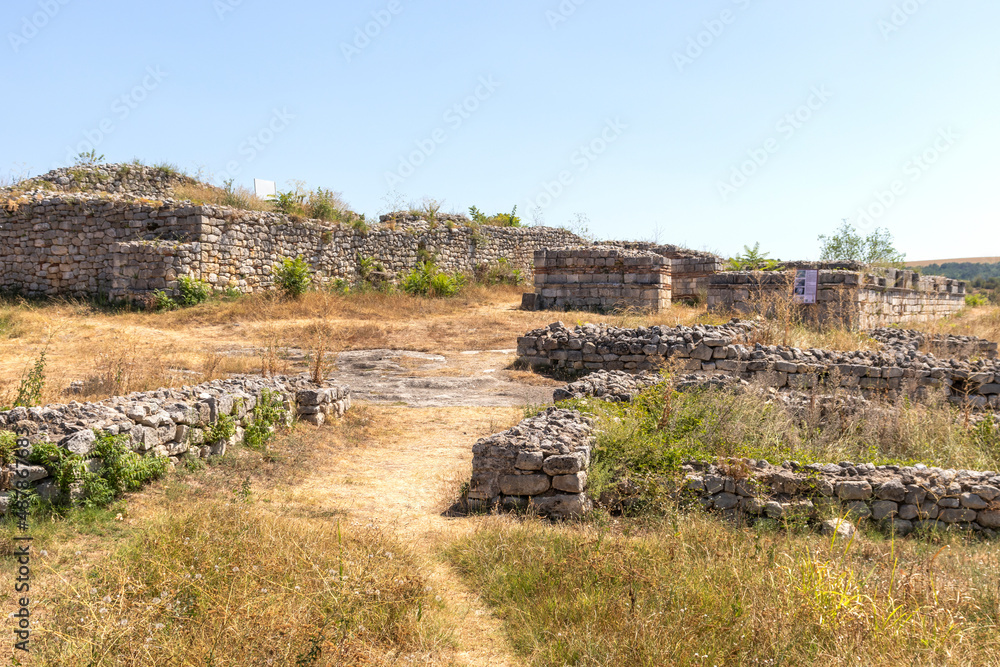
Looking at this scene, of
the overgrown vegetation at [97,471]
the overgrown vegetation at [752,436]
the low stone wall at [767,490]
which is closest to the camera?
the overgrown vegetation at [97,471]

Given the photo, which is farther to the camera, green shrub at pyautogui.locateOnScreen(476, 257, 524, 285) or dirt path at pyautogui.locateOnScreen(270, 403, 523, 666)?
green shrub at pyautogui.locateOnScreen(476, 257, 524, 285)

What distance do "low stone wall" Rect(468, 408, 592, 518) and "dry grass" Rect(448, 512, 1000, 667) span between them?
0.71 m

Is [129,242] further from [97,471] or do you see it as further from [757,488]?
[757,488]

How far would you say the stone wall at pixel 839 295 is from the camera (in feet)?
49.7

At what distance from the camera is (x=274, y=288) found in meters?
18.1

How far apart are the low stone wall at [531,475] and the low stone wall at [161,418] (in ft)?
8.83

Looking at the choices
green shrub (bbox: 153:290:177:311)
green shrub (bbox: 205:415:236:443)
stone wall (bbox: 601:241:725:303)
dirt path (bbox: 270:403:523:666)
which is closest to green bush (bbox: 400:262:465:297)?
green shrub (bbox: 153:290:177:311)

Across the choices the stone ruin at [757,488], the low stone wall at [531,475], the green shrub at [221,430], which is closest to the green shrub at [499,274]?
the green shrub at [221,430]

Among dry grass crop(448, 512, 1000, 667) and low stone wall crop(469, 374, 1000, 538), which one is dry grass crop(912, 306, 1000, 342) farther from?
dry grass crop(448, 512, 1000, 667)

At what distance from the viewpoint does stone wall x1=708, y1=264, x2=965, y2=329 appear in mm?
15156

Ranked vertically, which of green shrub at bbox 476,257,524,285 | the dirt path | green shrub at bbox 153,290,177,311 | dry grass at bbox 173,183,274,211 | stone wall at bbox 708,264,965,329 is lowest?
the dirt path

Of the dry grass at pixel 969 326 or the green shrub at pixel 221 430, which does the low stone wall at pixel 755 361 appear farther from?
the dry grass at pixel 969 326

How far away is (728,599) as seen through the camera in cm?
356

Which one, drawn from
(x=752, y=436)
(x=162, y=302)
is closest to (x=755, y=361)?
(x=752, y=436)
